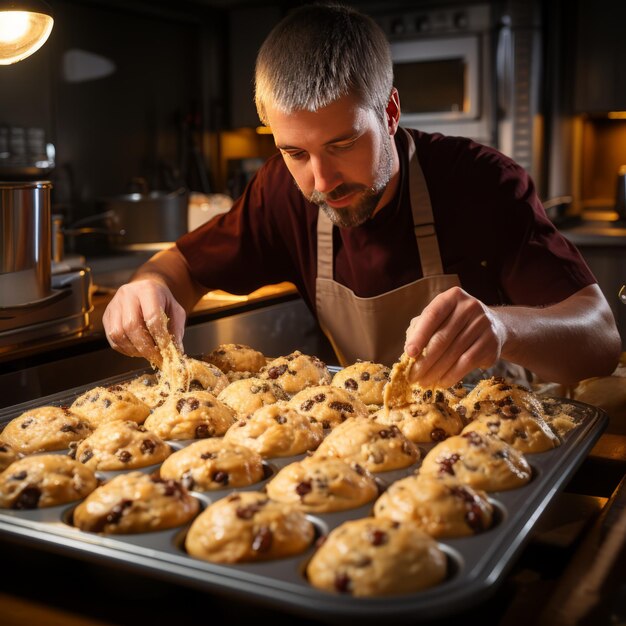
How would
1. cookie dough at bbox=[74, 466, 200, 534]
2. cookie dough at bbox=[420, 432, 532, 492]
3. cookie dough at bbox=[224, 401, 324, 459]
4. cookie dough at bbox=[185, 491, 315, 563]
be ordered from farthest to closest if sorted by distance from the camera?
1. cookie dough at bbox=[224, 401, 324, 459]
2. cookie dough at bbox=[420, 432, 532, 492]
3. cookie dough at bbox=[74, 466, 200, 534]
4. cookie dough at bbox=[185, 491, 315, 563]

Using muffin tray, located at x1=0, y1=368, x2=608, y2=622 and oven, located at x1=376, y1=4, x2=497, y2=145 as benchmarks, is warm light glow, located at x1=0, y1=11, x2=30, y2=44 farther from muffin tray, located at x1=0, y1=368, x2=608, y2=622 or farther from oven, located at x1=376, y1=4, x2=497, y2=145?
oven, located at x1=376, y1=4, x2=497, y2=145

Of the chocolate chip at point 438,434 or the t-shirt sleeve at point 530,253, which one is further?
the t-shirt sleeve at point 530,253

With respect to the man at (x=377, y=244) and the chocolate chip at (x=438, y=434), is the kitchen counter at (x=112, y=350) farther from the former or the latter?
the chocolate chip at (x=438, y=434)

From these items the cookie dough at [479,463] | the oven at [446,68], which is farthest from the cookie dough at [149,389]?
the oven at [446,68]

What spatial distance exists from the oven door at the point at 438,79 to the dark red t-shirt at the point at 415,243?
289 cm

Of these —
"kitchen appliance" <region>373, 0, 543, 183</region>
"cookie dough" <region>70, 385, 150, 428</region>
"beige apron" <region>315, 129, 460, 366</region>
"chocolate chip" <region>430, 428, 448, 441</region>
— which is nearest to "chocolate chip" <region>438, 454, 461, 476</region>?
"chocolate chip" <region>430, 428, 448, 441</region>

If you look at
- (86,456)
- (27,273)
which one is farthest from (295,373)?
(27,273)

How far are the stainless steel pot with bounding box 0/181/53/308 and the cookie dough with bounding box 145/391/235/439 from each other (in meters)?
0.75

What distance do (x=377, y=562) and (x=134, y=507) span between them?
45 cm

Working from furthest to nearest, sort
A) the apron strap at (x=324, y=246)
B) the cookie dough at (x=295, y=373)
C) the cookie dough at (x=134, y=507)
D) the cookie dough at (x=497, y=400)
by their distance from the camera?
1. the apron strap at (x=324, y=246)
2. the cookie dough at (x=295, y=373)
3. the cookie dough at (x=497, y=400)
4. the cookie dough at (x=134, y=507)

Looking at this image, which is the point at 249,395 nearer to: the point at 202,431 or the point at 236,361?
the point at 202,431

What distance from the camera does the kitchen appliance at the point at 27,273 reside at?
2.43 meters

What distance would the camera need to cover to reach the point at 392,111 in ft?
8.13

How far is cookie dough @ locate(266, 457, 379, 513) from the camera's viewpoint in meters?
1.49
